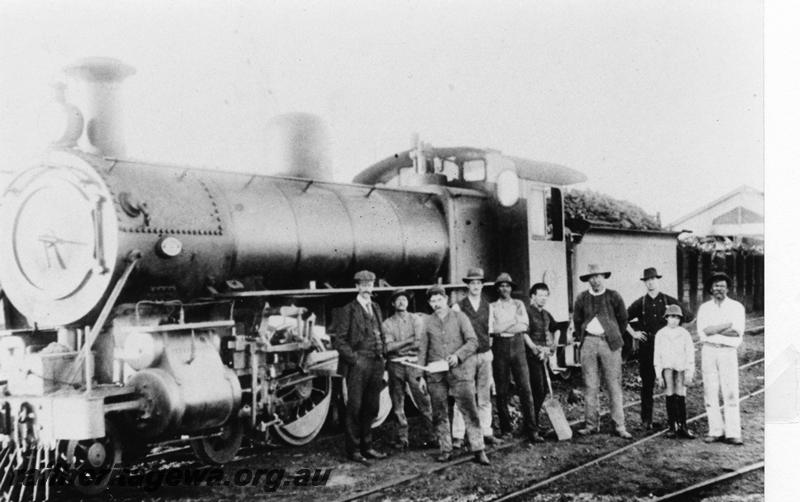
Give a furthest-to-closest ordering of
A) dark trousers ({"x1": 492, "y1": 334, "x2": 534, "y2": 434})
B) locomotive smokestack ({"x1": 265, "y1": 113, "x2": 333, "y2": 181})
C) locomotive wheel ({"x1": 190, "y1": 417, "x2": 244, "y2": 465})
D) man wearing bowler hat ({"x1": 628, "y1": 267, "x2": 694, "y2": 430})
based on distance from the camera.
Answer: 1. locomotive smokestack ({"x1": 265, "y1": 113, "x2": 333, "y2": 181})
2. man wearing bowler hat ({"x1": 628, "y1": 267, "x2": 694, "y2": 430})
3. dark trousers ({"x1": 492, "y1": 334, "x2": 534, "y2": 434})
4. locomotive wheel ({"x1": 190, "y1": 417, "x2": 244, "y2": 465})

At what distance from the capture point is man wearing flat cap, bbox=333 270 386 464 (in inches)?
272

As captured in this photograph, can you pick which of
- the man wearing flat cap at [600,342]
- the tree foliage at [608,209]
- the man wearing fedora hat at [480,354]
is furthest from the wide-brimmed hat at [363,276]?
the tree foliage at [608,209]

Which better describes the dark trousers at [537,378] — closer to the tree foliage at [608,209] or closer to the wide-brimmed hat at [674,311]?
the wide-brimmed hat at [674,311]

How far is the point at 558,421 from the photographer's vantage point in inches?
300

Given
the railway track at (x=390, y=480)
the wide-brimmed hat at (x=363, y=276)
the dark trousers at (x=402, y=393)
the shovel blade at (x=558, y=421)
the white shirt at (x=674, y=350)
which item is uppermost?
the wide-brimmed hat at (x=363, y=276)

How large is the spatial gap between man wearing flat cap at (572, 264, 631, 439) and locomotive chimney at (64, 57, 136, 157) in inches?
189

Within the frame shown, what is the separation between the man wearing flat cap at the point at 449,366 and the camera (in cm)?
679

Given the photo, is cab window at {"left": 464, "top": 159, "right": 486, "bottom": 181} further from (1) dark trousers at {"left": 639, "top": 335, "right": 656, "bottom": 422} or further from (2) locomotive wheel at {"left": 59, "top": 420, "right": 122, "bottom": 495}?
(2) locomotive wheel at {"left": 59, "top": 420, "right": 122, "bottom": 495}

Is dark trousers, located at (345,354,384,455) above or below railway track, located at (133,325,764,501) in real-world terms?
above

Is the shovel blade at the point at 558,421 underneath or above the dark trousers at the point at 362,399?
underneath

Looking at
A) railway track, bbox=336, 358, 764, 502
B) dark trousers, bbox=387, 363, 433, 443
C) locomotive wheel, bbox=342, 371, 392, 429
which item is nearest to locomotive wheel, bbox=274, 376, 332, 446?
locomotive wheel, bbox=342, 371, 392, 429

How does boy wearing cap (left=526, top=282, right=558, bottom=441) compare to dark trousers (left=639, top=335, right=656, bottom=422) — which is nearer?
dark trousers (left=639, top=335, right=656, bottom=422)

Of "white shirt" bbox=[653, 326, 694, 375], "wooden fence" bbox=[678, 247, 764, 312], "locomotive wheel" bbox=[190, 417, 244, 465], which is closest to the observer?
"locomotive wheel" bbox=[190, 417, 244, 465]

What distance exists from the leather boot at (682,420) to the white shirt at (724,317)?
0.78 metres
